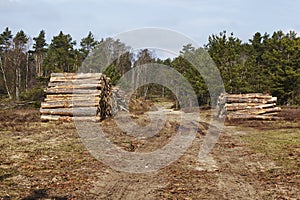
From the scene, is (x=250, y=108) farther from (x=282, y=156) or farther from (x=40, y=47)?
(x=40, y=47)

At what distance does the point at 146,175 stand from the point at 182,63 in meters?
37.4

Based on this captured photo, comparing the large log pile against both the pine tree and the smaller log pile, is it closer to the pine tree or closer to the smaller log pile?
the smaller log pile

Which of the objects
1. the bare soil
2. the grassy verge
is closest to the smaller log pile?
the grassy verge

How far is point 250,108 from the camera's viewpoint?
20.5 meters

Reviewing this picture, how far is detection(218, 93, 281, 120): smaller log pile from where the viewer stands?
20172 millimetres

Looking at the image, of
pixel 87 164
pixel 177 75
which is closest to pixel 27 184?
pixel 87 164

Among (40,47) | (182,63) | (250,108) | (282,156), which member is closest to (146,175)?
(282,156)

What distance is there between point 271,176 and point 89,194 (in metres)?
3.69

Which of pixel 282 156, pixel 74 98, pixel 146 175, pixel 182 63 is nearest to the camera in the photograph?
pixel 146 175

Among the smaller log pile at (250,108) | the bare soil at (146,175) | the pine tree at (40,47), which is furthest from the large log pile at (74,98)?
the pine tree at (40,47)

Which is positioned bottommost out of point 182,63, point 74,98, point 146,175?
point 146,175

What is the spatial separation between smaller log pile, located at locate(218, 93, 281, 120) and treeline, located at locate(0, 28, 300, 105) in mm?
10068

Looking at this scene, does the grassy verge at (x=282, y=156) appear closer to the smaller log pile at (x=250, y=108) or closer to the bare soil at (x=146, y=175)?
the bare soil at (x=146, y=175)

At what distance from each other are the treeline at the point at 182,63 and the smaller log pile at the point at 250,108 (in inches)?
396
